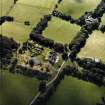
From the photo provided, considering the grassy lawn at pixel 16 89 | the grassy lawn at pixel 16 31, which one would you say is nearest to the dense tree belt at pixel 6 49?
the grassy lawn at pixel 16 31

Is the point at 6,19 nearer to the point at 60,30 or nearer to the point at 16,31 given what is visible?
the point at 16,31

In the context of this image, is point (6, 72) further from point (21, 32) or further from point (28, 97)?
point (21, 32)

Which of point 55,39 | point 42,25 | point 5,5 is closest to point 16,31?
point 42,25

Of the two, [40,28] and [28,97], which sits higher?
[40,28]

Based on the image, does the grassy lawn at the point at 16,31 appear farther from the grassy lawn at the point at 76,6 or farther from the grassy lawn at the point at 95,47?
the grassy lawn at the point at 95,47

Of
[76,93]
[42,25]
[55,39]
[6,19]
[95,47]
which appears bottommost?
[76,93]

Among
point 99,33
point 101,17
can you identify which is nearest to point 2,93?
point 99,33
